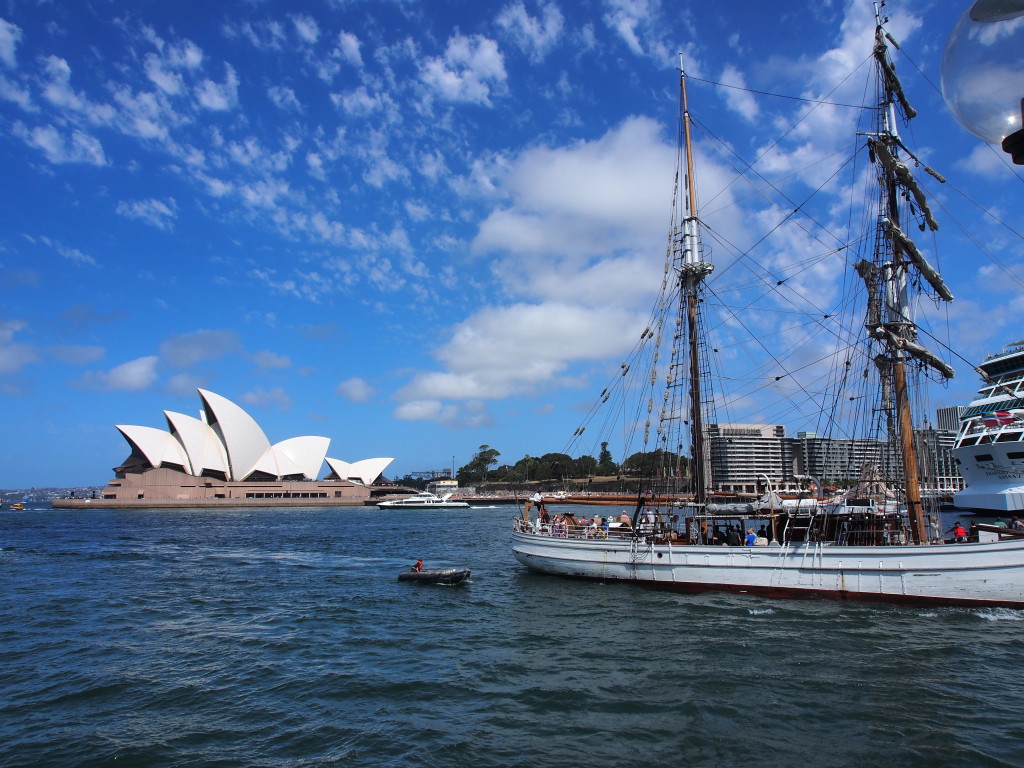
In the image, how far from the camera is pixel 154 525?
5962 cm

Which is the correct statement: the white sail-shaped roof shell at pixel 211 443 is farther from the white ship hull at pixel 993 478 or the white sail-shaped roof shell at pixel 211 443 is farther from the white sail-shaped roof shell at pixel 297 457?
the white ship hull at pixel 993 478

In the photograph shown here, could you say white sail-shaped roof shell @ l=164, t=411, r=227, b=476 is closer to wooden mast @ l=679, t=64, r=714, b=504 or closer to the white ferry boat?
the white ferry boat

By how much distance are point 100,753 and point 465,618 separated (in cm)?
1063

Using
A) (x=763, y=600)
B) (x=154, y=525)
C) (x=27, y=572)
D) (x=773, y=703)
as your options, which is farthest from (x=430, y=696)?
(x=154, y=525)

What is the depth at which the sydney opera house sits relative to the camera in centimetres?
9600

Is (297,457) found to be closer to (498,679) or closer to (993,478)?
(993,478)

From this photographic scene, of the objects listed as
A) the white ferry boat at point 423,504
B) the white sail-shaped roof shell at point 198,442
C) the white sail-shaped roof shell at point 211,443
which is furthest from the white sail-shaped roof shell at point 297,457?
the white ferry boat at point 423,504

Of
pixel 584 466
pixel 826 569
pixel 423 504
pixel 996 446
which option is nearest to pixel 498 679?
pixel 826 569

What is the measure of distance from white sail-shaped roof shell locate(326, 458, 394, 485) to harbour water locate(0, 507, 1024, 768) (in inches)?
4062

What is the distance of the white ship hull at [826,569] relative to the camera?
18141 mm

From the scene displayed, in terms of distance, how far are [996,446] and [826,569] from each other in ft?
133

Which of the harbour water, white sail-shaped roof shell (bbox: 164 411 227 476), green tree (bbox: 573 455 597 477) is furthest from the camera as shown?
green tree (bbox: 573 455 597 477)

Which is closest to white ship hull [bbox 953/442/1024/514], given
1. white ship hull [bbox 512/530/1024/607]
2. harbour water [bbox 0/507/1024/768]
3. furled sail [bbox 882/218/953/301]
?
furled sail [bbox 882/218/953/301]

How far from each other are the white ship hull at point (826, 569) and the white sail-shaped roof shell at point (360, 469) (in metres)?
108
